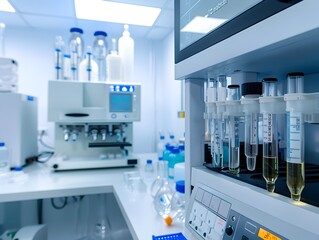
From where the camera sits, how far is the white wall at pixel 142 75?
2.62 m

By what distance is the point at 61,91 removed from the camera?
5.61 feet

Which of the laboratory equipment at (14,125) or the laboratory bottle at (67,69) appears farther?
the laboratory bottle at (67,69)

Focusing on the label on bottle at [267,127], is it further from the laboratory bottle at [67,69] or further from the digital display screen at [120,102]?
the laboratory bottle at [67,69]

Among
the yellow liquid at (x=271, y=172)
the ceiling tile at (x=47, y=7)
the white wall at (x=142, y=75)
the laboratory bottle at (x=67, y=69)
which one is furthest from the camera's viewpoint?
the white wall at (x=142, y=75)

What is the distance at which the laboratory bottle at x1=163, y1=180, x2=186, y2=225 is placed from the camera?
2.89ft

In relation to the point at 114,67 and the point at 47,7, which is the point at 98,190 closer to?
the point at 114,67

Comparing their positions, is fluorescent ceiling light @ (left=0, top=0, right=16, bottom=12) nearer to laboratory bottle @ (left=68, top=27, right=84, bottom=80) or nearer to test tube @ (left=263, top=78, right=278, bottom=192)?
laboratory bottle @ (left=68, top=27, right=84, bottom=80)

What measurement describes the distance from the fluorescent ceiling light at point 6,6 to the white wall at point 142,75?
1.38 feet

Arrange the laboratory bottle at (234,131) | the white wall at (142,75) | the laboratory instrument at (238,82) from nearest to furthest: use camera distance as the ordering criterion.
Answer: the laboratory instrument at (238,82)
the laboratory bottle at (234,131)
the white wall at (142,75)

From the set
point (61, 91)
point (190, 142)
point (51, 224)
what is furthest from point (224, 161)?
point (51, 224)

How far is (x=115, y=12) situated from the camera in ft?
7.47

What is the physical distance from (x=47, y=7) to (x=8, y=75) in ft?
2.70

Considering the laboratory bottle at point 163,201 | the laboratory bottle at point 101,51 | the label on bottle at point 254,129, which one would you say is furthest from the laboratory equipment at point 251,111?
the laboratory bottle at point 101,51

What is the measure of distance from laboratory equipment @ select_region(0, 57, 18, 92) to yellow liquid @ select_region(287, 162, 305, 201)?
6.23ft
